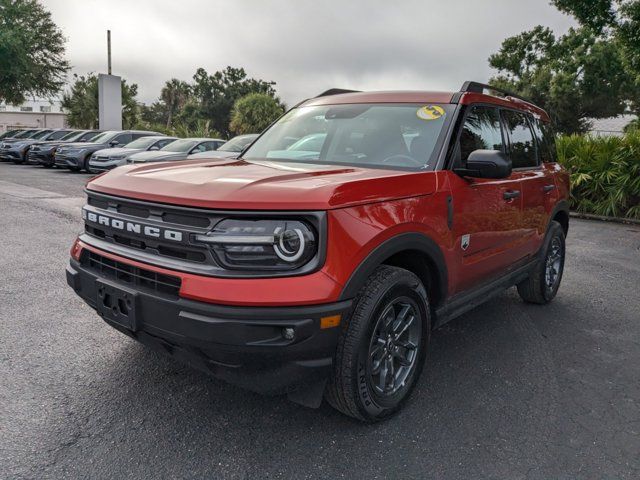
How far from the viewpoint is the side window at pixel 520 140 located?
14.0 ft

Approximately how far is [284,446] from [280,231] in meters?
1.12

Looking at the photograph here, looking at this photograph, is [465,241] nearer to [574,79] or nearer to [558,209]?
[558,209]

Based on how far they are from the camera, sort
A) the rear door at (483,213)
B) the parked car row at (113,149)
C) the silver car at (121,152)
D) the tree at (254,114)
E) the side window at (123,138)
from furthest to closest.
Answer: the tree at (254,114) < the side window at (123,138) < the silver car at (121,152) < the parked car row at (113,149) < the rear door at (483,213)

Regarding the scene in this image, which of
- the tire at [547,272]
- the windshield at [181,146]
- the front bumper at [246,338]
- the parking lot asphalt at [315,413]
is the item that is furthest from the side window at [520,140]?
the windshield at [181,146]

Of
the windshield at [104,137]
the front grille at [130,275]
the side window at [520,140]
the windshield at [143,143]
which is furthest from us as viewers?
the windshield at [104,137]

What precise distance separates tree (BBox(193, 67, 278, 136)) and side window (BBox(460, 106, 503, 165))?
65.8m

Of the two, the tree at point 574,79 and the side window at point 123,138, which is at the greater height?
the tree at point 574,79

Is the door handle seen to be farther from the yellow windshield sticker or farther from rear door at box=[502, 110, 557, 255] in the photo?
the yellow windshield sticker

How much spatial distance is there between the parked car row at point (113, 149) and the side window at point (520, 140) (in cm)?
859

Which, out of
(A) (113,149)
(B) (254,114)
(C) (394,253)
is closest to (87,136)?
(A) (113,149)

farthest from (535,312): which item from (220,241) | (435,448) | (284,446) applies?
(220,241)

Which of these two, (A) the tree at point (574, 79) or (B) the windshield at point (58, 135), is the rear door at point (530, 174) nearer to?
(B) the windshield at point (58, 135)

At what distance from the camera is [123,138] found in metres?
18.9

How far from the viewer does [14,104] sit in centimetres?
3209
